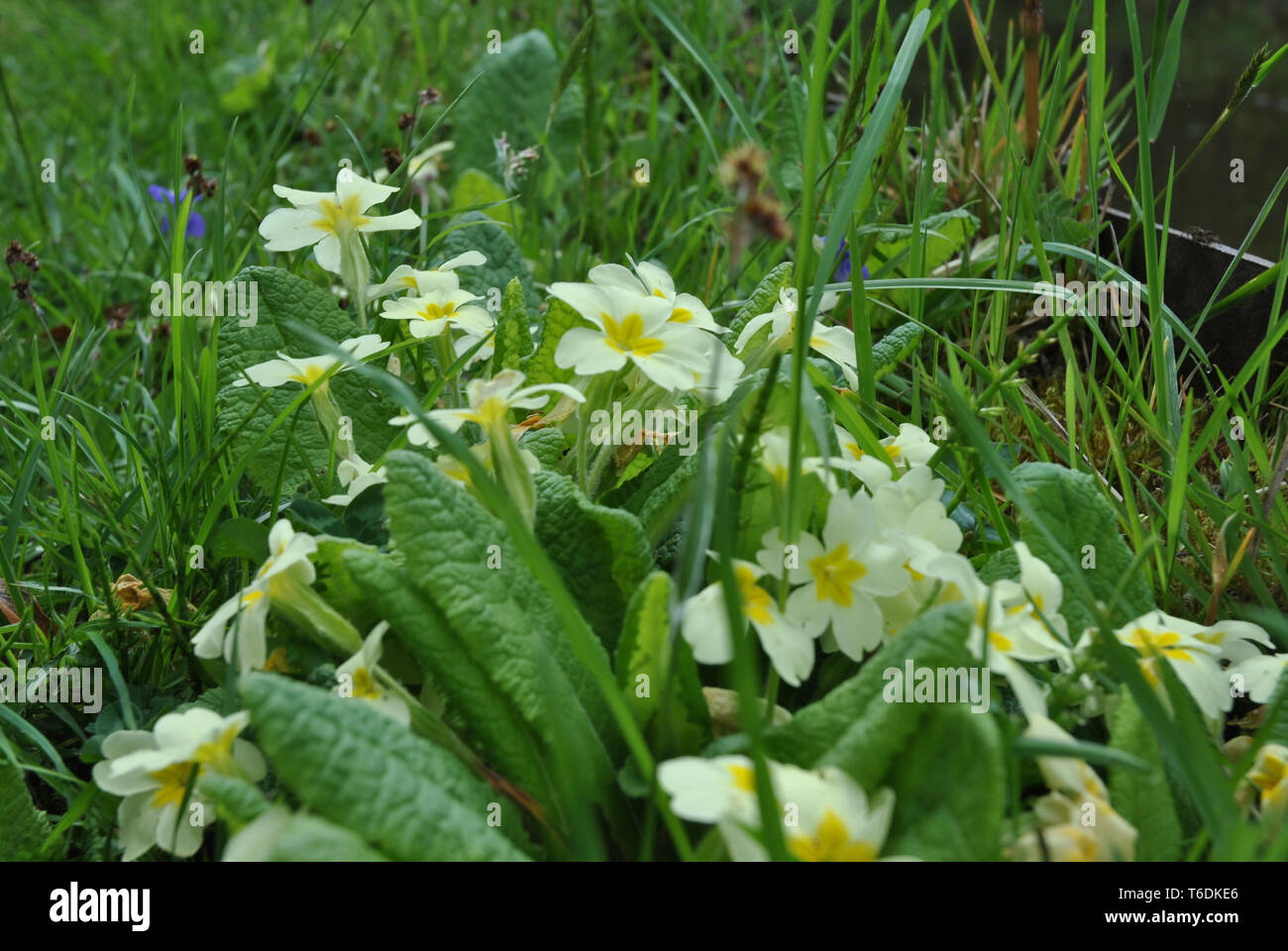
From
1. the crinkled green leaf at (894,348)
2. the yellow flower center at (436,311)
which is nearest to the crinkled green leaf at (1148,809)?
the crinkled green leaf at (894,348)

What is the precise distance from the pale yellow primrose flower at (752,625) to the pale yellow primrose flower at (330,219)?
0.68 metres

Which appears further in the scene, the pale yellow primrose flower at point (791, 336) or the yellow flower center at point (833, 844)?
the pale yellow primrose flower at point (791, 336)

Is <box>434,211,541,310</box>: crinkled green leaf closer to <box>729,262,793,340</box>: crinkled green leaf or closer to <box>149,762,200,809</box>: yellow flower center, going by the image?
<box>729,262,793,340</box>: crinkled green leaf

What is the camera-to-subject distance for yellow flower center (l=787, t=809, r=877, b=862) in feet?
2.57

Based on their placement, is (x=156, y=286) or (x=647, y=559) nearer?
(x=647, y=559)

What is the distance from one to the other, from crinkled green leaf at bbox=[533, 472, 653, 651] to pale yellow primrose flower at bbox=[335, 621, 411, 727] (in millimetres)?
217

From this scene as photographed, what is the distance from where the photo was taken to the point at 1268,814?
2.89 ft

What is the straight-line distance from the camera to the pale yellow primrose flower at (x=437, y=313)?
4.41 feet

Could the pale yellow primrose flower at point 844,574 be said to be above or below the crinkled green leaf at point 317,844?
above

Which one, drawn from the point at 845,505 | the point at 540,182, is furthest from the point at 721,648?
the point at 540,182

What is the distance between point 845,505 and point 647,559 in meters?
0.22

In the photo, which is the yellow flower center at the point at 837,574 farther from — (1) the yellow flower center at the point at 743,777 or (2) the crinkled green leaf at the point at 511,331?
(2) the crinkled green leaf at the point at 511,331
